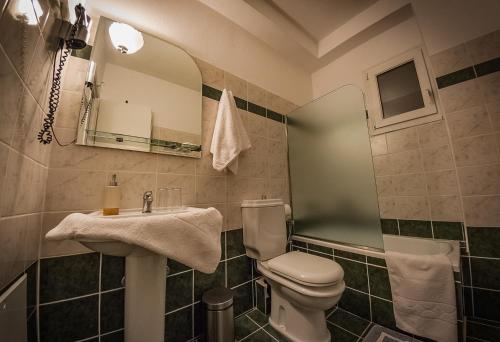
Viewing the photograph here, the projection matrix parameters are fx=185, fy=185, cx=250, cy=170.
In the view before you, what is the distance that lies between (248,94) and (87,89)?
108cm

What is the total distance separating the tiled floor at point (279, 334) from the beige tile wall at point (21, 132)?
114cm

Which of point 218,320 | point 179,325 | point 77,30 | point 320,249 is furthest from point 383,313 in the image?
point 77,30

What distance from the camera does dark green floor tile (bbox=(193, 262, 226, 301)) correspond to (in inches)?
44.5

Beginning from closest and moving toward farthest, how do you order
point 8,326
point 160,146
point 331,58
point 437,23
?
1. point 8,326
2. point 160,146
3. point 437,23
4. point 331,58

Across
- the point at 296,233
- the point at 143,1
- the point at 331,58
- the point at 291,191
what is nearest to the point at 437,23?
the point at 331,58

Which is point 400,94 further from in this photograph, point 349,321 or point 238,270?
point 238,270

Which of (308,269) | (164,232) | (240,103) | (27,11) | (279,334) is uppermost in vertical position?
(240,103)

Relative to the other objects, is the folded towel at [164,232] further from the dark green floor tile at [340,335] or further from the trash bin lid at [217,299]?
the dark green floor tile at [340,335]

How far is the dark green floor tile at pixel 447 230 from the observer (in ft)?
4.29

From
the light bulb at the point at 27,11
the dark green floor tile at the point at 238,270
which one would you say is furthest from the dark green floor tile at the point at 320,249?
the light bulb at the point at 27,11

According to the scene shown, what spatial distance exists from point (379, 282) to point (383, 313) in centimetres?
18

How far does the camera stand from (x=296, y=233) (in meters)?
1.72

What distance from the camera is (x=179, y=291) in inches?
41.9

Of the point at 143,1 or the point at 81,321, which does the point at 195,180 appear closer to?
the point at 81,321
